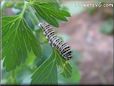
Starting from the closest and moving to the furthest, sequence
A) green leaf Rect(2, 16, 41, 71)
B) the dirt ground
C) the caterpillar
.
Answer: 1. the caterpillar
2. green leaf Rect(2, 16, 41, 71)
3. the dirt ground

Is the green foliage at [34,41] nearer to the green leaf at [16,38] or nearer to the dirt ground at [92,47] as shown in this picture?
the green leaf at [16,38]

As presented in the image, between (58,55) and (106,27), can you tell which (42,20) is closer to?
(58,55)

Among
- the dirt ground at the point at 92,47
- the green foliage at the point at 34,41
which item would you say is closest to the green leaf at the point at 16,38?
the green foliage at the point at 34,41

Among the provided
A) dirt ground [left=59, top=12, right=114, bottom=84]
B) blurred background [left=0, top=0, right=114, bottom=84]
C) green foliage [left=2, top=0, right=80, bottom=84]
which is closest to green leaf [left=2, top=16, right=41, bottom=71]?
green foliage [left=2, top=0, right=80, bottom=84]

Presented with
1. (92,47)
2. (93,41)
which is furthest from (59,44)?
(93,41)

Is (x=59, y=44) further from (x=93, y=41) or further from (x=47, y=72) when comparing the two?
(x=93, y=41)

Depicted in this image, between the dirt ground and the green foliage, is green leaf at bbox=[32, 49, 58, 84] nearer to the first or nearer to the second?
the green foliage

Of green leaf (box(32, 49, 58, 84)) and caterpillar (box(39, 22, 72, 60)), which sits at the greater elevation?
caterpillar (box(39, 22, 72, 60))

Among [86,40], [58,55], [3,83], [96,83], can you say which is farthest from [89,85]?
[58,55]

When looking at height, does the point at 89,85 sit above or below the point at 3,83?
below

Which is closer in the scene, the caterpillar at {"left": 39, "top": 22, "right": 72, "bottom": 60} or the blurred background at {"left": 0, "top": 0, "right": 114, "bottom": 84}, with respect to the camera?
the caterpillar at {"left": 39, "top": 22, "right": 72, "bottom": 60}
